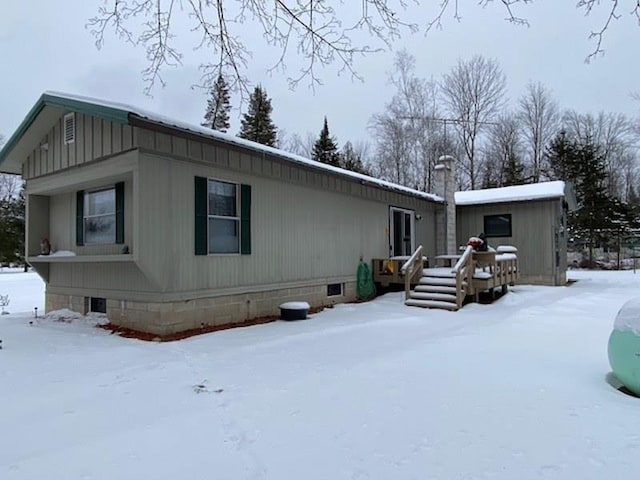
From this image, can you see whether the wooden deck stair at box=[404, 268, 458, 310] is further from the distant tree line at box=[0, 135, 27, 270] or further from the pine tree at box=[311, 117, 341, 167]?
the distant tree line at box=[0, 135, 27, 270]

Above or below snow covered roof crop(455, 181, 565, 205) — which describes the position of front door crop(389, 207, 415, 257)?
below

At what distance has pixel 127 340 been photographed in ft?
22.2

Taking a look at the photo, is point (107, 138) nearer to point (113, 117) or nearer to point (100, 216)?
point (113, 117)

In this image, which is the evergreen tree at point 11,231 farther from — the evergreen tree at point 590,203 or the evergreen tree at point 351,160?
the evergreen tree at point 590,203

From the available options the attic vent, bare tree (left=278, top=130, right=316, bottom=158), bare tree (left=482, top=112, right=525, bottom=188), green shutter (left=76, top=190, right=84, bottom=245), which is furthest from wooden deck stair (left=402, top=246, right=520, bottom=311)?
bare tree (left=278, top=130, right=316, bottom=158)

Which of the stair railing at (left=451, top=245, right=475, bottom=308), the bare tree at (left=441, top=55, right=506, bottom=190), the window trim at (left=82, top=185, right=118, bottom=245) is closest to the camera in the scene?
the window trim at (left=82, top=185, right=118, bottom=245)

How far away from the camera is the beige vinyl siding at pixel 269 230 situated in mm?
6922

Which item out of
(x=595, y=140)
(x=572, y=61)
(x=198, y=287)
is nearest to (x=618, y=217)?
(x=595, y=140)

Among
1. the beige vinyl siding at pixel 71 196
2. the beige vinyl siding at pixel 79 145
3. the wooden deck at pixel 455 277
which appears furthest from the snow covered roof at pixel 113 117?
the wooden deck at pixel 455 277

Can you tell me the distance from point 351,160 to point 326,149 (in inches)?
88.2

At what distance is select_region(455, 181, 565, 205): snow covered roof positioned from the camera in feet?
47.9

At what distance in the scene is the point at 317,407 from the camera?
12.5 ft

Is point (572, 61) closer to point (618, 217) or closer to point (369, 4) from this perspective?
point (369, 4)

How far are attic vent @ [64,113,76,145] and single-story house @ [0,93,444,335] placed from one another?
0.04 metres
